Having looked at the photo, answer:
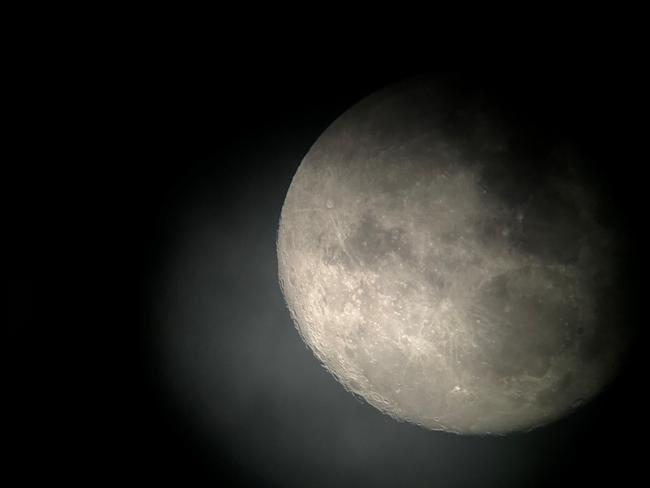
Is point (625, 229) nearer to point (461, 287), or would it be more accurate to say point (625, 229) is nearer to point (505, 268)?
point (505, 268)

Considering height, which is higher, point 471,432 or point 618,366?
point 618,366

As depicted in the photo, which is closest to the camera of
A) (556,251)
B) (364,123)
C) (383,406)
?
(556,251)

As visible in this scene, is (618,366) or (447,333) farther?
(618,366)

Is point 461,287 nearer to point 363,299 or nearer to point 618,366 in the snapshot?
point 363,299

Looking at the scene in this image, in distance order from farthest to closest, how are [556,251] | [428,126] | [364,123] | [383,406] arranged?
[383,406] < [364,123] < [428,126] < [556,251]

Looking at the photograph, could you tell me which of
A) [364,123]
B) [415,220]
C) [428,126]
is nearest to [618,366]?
[415,220]

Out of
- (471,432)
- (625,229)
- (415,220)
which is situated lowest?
(471,432)
